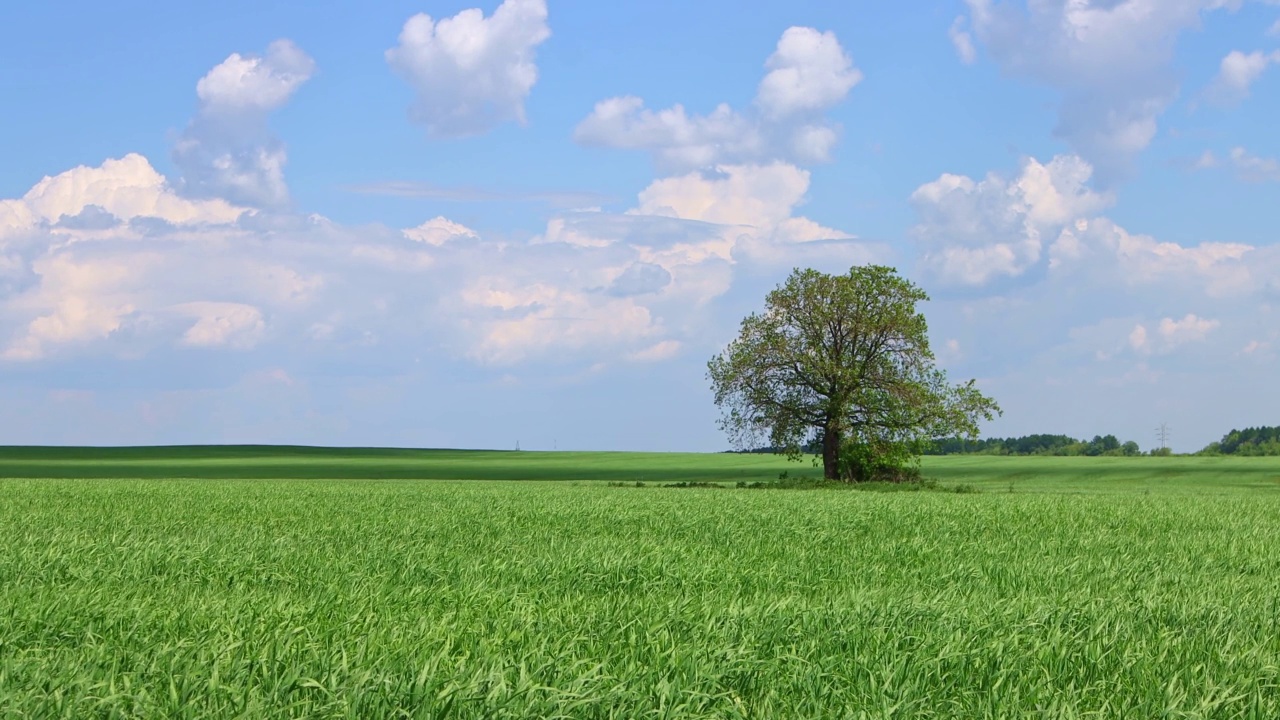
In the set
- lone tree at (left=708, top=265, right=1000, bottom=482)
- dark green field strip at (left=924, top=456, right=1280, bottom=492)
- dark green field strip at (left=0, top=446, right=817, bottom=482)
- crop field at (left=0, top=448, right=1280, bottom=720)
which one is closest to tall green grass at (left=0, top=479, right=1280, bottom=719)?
crop field at (left=0, top=448, right=1280, bottom=720)

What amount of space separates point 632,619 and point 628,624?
40cm

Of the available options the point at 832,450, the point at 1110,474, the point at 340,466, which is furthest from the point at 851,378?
the point at 340,466

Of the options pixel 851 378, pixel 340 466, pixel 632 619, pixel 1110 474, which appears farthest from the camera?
pixel 340 466

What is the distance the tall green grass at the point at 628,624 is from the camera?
227 inches

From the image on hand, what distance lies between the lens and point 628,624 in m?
8.22

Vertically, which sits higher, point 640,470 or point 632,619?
point 632,619

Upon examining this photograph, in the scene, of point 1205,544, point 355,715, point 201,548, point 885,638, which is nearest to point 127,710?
point 355,715

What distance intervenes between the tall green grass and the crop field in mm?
35

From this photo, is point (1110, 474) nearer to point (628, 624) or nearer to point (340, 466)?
point (340, 466)

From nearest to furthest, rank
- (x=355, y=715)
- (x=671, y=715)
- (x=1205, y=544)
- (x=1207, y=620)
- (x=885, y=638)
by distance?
1. (x=355, y=715)
2. (x=671, y=715)
3. (x=885, y=638)
4. (x=1207, y=620)
5. (x=1205, y=544)

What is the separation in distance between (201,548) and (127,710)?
1032 cm

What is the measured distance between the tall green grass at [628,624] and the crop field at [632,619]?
0.04m

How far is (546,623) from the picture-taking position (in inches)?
338

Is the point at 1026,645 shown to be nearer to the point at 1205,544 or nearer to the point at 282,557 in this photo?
the point at 282,557
